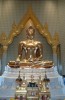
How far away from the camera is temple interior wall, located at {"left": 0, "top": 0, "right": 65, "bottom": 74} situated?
A: 8.45 meters

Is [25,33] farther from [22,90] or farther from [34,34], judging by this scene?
[22,90]

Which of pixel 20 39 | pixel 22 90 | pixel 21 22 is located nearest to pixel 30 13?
pixel 21 22

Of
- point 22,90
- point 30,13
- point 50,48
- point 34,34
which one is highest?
point 30,13

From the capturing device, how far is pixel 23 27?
8281 millimetres

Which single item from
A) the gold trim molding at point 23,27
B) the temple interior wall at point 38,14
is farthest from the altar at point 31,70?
the temple interior wall at point 38,14

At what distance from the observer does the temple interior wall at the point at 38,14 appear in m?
8.45

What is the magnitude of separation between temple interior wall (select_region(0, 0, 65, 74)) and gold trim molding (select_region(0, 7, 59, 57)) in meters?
0.35

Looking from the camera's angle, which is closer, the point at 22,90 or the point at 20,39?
the point at 22,90

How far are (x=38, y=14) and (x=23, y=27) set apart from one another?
0.85 m

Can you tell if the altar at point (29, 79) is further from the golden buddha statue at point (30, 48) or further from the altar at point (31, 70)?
the golden buddha statue at point (30, 48)

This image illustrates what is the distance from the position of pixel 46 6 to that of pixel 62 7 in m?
0.61

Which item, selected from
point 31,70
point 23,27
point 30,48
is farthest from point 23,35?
point 31,70

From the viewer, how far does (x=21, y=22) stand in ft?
27.0

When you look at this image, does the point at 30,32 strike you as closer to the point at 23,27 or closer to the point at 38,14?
the point at 23,27
